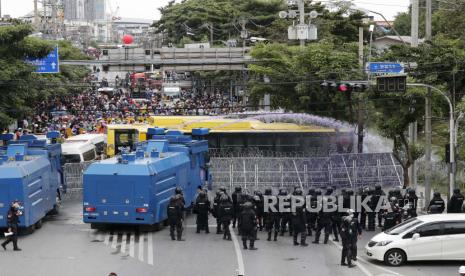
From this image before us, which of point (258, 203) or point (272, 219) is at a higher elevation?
point (258, 203)

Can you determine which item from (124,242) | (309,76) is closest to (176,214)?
(124,242)

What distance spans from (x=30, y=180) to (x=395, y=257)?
11452mm

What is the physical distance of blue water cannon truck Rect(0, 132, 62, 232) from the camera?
22.5 meters

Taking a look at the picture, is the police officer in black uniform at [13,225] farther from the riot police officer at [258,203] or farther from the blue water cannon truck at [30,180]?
the riot police officer at [258,203]

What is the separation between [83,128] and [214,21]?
→ 45.3 m

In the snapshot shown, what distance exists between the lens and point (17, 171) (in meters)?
22.7

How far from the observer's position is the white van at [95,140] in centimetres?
3994

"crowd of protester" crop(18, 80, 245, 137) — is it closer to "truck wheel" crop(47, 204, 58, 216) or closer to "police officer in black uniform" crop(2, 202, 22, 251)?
"truck wheel" crop(47, 204, 58, 216)

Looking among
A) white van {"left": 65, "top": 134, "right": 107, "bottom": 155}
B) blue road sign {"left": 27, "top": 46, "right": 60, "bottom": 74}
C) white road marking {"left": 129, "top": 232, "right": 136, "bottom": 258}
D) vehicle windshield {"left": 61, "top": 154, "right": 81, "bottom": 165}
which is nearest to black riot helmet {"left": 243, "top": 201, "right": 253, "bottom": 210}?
white road marking {"left": 129, "top": 232, "right": 136, "bottom": 258}

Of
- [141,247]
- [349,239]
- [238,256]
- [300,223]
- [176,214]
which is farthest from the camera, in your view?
[176,214]

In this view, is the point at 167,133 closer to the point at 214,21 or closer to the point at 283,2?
the point at 283,2

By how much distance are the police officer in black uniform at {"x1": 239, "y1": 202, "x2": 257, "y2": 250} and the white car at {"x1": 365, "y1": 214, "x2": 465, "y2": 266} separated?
3687 millimetres

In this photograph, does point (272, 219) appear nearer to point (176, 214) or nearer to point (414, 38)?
point (176, 214)

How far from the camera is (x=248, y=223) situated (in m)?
21.4
